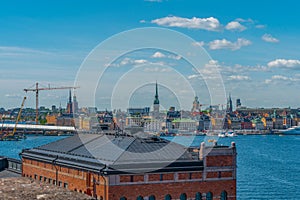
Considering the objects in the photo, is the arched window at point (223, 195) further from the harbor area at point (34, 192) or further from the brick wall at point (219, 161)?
the harbor area at point (34, 192)

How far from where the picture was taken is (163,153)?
31.4m

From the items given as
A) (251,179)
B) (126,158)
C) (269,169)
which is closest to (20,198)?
(126,158)

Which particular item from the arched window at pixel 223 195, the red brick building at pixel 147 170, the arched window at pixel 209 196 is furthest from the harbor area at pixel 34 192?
the arched window at pixel 223 195

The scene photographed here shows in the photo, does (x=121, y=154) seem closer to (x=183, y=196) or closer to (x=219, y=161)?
(x=183, y=196)

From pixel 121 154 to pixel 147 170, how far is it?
2.58 m

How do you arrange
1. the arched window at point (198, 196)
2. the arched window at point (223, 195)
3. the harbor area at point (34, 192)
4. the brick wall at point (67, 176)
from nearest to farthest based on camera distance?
the harbor area at point (34, 192)
the brick wall at point (67, 176)
the arched window at point (198, 196)
the arched window at point (223, 195)

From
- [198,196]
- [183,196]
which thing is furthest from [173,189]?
[198,196]

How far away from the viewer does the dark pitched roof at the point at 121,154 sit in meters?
29.3

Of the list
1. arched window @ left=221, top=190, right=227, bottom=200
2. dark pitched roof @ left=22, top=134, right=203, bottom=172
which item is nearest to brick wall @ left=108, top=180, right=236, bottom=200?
arched window @ left=221, top=190, right=227, bottom=200

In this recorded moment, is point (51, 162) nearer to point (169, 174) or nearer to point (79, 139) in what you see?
point (79, 139)

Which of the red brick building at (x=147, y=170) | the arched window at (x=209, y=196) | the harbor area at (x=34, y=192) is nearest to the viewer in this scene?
the harbor area at (x=34, y=192)

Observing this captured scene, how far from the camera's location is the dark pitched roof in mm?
29328

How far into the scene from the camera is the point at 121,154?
3084 cm

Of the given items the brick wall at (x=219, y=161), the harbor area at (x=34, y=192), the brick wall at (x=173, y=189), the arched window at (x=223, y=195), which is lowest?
the arched window at (x=223, y=195)
